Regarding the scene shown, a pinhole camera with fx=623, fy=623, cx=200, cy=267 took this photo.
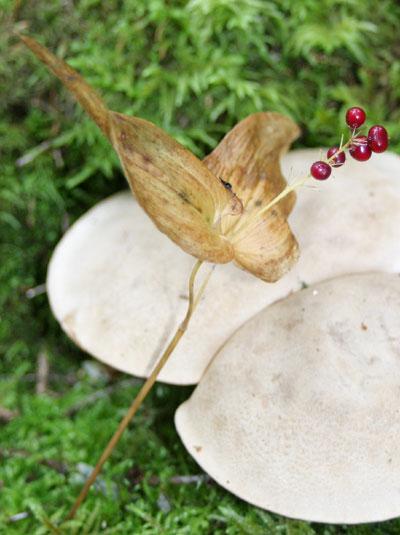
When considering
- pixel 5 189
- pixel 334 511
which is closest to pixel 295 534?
pixel 334 511

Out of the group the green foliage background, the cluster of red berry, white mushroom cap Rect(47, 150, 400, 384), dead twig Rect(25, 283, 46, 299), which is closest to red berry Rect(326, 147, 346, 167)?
the cluster of red berry

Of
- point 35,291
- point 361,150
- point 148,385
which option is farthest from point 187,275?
point 35,291

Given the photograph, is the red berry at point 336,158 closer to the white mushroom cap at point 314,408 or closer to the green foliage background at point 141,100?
the white mushroom cap at point 314,408

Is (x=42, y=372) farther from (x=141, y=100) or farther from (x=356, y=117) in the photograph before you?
(x=356, y=117)

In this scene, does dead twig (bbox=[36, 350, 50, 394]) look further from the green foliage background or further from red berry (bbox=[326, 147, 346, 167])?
red berry (bbox=[326, 147, 346, 167])

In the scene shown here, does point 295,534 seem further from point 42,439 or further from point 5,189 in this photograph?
point 5,189

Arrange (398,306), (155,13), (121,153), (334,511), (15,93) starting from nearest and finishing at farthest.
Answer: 1. (121,153)
2. (334,511)
3. (398,306)
4. (155,13)
5. (15,93)
